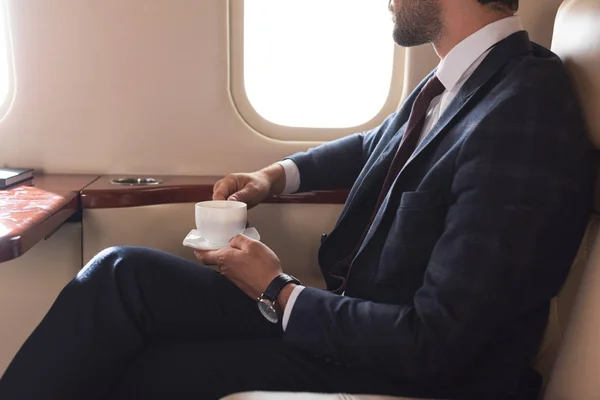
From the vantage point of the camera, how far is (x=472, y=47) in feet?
3.16

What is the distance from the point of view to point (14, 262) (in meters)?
1.37

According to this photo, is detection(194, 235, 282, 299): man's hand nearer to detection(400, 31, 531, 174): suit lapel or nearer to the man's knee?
the man's knee

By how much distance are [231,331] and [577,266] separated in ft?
2.11

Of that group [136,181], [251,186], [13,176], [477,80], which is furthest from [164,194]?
[477,80]

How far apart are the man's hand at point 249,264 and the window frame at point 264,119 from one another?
Answer: 24.5 inches

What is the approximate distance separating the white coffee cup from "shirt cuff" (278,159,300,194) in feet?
1.05

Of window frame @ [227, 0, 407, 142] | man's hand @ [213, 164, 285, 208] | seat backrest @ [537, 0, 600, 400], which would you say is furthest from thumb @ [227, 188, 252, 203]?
seat backrest @ [537, 0, 600, 400]

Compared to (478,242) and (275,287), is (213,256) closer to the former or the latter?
(275,287)

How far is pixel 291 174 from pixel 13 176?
693 millimetres

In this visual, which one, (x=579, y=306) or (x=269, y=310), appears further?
(x=269, y=310)

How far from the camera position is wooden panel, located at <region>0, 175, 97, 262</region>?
88cm

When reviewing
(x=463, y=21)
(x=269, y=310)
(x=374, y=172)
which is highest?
(x=463, y=21)

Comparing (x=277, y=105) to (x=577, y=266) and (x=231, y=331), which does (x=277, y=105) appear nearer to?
(x=231, y=331)

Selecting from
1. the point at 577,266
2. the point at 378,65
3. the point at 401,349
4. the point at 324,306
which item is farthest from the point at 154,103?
the point at 577,266
